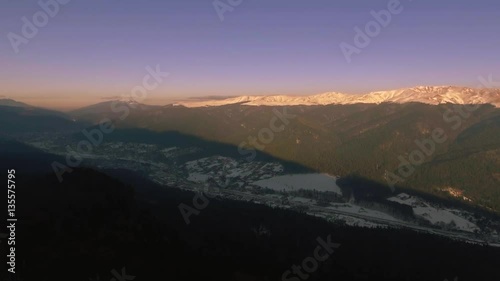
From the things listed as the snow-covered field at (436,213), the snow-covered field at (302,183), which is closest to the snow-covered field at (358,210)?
the snow-covered field at (436,213)

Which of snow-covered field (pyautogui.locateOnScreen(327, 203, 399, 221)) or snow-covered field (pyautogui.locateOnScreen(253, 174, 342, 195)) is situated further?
snow-covered field (pyautogui.locateOnScreen(253, 174, 342, 195))

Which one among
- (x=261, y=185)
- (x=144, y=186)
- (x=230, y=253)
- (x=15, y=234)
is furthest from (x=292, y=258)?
(x=261, y=185)

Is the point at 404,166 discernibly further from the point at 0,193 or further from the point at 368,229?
the point at 0,193

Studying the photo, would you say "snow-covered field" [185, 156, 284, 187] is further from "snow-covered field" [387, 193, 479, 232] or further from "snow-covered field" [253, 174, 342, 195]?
"snow-covered field" [387, 193, 479, 232]

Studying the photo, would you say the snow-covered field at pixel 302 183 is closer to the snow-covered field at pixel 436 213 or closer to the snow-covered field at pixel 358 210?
the snow-covered field at pixel 358 210

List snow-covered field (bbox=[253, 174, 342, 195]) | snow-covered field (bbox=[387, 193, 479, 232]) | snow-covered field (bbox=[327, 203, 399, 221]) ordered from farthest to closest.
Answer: snow-covered field (bbox=[253, 174, 342, 195]) → snow-covered field (bbox=[327, 203, 399, 221]) → snow-covered field (bbox=[387, 193, 479, 232])

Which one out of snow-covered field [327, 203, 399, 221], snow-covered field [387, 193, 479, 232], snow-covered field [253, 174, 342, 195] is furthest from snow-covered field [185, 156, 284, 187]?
snow-covered field [387, 193, 479, 232]
